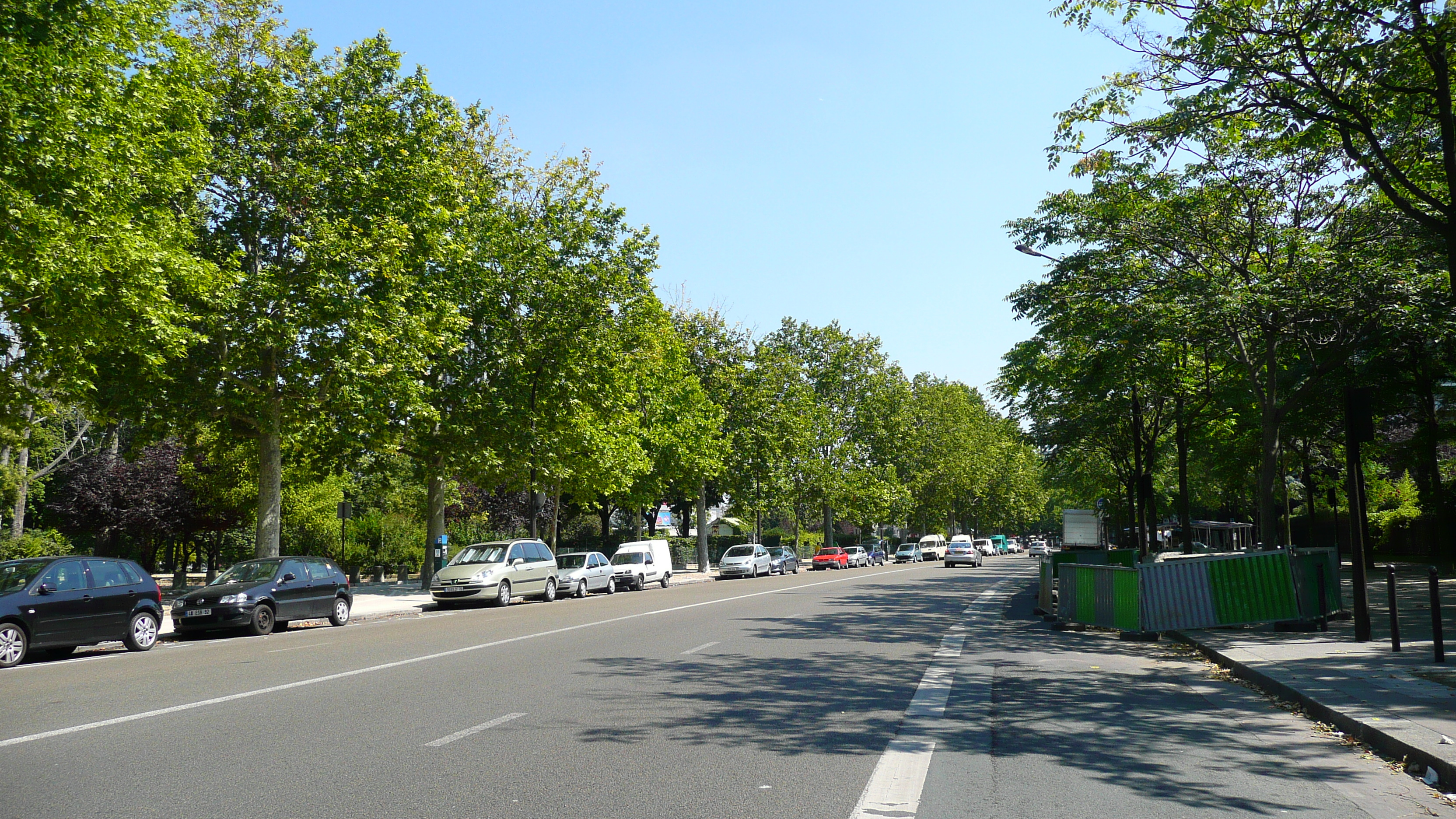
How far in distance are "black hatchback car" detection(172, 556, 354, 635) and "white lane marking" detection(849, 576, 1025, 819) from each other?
1267 centimetres

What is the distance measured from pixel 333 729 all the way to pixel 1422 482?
3278cm

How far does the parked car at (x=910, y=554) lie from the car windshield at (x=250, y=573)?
54.1m

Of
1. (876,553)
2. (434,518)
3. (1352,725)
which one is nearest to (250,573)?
(434,518)

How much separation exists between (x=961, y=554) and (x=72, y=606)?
44763 millimetres

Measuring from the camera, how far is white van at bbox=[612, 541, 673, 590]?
116 feet

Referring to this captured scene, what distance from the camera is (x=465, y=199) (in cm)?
3033

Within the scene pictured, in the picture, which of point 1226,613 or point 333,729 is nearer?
point 333,729

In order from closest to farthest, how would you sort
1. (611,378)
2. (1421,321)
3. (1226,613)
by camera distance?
(1226,613)
(1421,321)
(611,378)

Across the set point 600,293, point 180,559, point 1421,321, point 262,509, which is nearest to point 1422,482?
point 1421,321

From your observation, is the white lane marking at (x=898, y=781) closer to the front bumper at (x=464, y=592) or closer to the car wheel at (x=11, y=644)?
the car wheel at (x=11, y=644)

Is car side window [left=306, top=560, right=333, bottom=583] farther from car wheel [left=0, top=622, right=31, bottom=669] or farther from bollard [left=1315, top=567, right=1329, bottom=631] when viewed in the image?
bollard [left=1315, top=567, right=1329, bottom=631]

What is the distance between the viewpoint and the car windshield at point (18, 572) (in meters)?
13.8

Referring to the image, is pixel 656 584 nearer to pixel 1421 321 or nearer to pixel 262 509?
pixel 262 509

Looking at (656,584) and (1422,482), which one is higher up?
(1422,482)
